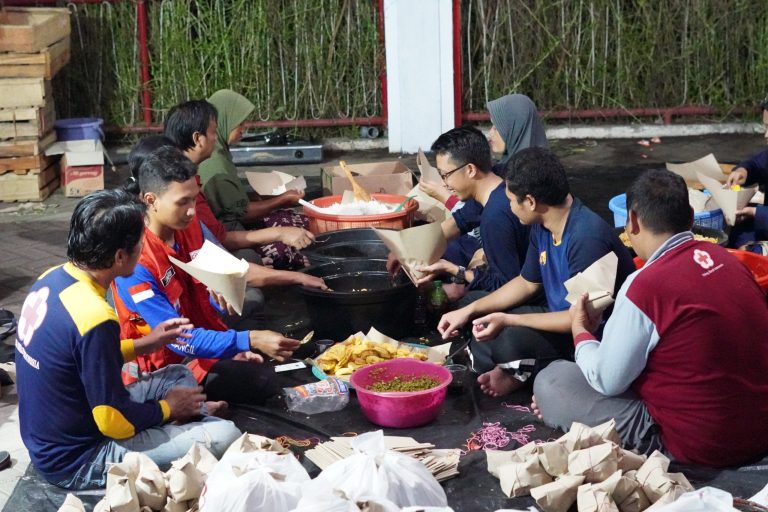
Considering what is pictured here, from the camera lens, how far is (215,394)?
4520mm

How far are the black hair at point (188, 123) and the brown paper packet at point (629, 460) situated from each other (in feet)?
10.4

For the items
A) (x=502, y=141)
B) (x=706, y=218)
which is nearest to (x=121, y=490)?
(x=502, y=141)

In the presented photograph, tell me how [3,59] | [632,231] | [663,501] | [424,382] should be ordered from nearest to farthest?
[663,501] → [632,231] → [424,382] → [3,59]

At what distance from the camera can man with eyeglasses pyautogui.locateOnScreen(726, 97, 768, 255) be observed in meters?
5.91

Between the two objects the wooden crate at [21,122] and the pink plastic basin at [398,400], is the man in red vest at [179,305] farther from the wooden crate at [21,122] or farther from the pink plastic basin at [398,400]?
the wooden crate at [21,122]

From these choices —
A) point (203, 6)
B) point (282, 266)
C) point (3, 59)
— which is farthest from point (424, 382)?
point (203, 6)

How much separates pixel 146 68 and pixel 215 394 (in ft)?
21.1

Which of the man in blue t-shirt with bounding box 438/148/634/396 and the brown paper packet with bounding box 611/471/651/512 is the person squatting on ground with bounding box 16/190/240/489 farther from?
the brown paper packet with bounding box 611/471/651/512

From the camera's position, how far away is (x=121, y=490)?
3.40 meters

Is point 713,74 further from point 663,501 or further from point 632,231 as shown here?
point 663,501

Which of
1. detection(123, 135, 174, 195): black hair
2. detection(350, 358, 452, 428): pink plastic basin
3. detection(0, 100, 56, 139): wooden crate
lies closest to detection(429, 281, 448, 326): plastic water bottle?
detection(350, 358, 452, 428): pink plastic basin

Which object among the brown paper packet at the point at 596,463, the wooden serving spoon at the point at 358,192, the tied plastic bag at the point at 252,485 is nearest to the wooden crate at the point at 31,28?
the wooden serving spoon at the point at 358,192

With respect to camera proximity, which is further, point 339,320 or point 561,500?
point 339,320

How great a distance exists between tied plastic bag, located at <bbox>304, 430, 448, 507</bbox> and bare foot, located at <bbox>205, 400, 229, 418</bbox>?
3.61 feet
